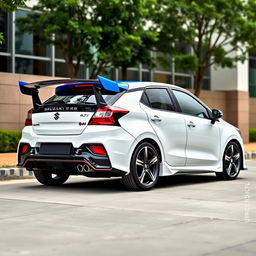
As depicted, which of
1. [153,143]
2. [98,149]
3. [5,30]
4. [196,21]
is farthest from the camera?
[196,21]

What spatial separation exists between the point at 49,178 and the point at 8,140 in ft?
26.6

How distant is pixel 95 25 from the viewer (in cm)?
2055

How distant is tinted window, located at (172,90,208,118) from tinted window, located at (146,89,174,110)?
0.26 m

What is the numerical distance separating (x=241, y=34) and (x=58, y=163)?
1719cm

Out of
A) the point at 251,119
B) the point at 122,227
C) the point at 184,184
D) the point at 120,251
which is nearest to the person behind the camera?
the point at 120,251

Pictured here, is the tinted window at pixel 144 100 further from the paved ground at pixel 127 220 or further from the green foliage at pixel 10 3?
the green foliage at pixel 10 3

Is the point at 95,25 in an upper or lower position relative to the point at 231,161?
upper

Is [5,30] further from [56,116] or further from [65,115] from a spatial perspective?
[65,115]

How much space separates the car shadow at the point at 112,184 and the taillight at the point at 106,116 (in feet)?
3.77

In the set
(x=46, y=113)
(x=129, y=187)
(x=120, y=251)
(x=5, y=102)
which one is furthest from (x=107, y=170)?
(x=5, y=102)

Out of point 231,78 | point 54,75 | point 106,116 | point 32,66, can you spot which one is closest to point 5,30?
point 32,66

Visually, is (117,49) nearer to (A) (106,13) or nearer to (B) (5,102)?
(A) (106,13)

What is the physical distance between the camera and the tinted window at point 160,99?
10844mm

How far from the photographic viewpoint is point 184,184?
11773mm
